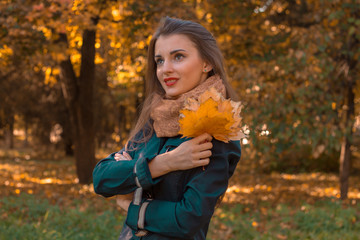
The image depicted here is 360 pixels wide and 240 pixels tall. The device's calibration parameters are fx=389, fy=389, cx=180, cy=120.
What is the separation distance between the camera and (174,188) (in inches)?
66.5

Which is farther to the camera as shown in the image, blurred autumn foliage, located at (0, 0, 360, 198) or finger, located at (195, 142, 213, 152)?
blurred autumn foliage, located at (0, 0, 360, 198)

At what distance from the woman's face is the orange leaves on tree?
301 mm

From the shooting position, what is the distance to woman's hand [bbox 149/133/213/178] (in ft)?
5.22

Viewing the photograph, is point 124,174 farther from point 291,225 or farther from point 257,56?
point 257,56

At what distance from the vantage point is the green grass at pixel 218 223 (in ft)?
16.5

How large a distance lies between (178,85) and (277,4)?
9.72 metres

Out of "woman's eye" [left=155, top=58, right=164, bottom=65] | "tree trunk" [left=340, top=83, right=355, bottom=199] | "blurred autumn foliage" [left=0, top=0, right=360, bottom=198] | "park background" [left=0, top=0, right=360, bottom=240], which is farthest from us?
"tree trunk" [left=340, top=83, right=355, bottom=199]

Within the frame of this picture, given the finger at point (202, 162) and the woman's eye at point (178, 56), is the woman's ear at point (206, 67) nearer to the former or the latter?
the woman's eye at point (178, 56)

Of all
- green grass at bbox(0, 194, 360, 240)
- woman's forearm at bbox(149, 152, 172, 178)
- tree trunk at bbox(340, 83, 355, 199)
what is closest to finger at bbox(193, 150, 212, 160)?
woman's forearm at bbox(149, 152, 172, 178)

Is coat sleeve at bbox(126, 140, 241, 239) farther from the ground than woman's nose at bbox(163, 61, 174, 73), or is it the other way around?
woman's nose at bbox(163, 61, 174, 73)

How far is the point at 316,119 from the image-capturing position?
6730 millimetres

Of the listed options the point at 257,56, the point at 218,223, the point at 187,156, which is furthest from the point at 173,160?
the point at 257,56

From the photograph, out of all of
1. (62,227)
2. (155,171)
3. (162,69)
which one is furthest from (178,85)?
(62,227)

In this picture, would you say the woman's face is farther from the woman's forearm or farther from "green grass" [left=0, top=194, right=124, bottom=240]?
"green grass" [left=0, top=194, right=124, bottom=240]
